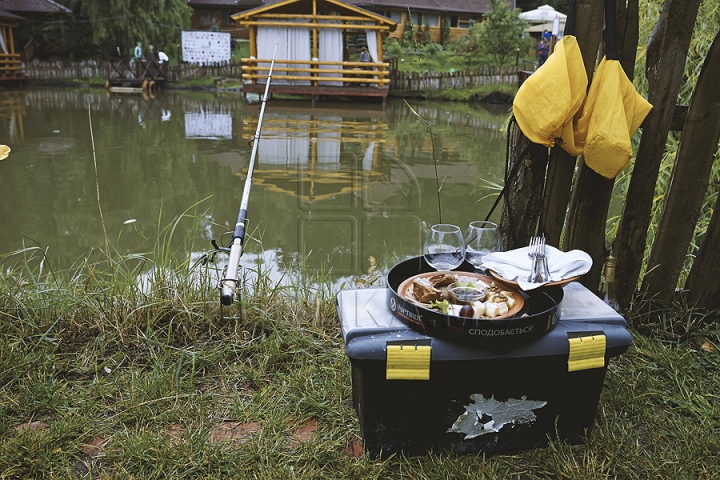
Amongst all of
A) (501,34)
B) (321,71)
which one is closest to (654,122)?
(321,71)

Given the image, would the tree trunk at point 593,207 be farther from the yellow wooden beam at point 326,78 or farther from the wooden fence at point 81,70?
the wooden fence at point 81,70

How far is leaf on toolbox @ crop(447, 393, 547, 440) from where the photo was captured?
161cm

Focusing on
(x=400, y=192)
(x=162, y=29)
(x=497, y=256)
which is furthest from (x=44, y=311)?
(x=162, y=29)

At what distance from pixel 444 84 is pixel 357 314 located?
673 inches

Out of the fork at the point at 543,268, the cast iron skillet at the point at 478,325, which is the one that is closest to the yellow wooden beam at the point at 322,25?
the fork at the point at 543,268

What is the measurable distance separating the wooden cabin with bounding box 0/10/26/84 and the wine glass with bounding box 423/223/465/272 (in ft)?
64.9

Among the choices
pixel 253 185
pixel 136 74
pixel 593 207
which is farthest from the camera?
pixel 136 74

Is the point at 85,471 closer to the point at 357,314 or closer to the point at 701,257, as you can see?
the point at 357,314

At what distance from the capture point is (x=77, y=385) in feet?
6.44

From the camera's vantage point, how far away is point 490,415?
1.62 meters

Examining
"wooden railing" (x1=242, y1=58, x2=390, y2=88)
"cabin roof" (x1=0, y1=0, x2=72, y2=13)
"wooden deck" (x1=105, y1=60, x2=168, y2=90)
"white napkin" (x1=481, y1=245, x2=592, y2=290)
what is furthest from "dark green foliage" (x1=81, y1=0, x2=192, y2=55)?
"white napkin" (x1=481, y1=245, x2=592, y2=290)

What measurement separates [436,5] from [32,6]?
1566cm

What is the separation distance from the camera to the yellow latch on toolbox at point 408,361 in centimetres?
147

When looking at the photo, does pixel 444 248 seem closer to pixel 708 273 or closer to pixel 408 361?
pixel 408 361
